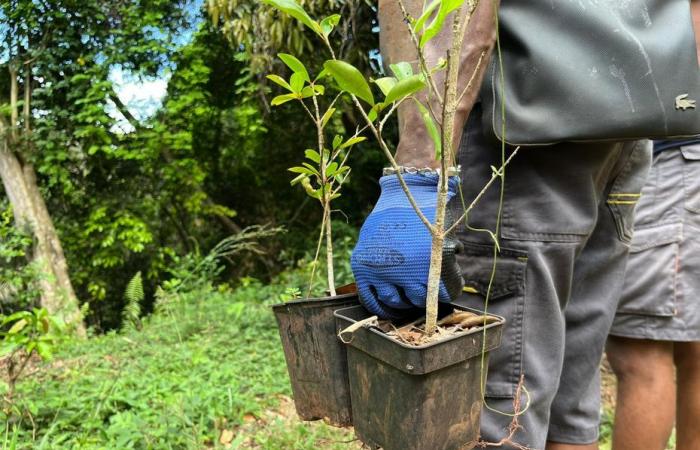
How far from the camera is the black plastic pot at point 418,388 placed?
2.43ft

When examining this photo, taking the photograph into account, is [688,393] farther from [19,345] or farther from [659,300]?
[19,345]

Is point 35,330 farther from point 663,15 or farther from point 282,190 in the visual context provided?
point 282,190

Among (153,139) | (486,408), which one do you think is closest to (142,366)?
(486,408)

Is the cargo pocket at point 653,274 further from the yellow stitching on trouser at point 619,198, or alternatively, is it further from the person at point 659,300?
the yellow stitching on trouser at point 619,198

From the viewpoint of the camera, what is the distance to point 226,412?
2205mm

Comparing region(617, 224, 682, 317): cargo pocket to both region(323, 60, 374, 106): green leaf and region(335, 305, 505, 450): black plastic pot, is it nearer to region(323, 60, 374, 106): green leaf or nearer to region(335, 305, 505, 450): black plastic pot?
region(335, 305, 505, 450): black plastic pot

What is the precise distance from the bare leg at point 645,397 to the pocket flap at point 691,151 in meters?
0.53

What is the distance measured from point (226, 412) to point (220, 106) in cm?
522

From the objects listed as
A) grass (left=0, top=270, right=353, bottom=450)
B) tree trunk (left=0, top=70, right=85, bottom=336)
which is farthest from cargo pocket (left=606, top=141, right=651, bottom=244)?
tree trunk (left=0, top=70, right=85, bottom=336)

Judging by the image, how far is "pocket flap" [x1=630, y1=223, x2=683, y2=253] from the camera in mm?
1514

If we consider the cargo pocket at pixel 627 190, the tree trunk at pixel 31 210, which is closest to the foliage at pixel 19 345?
the cargo pocket at pixel 627 190

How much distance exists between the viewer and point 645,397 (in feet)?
5.04

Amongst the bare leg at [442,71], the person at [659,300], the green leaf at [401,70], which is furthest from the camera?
the person at [659,300]

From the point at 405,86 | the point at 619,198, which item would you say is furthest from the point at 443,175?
the point at 619,198
